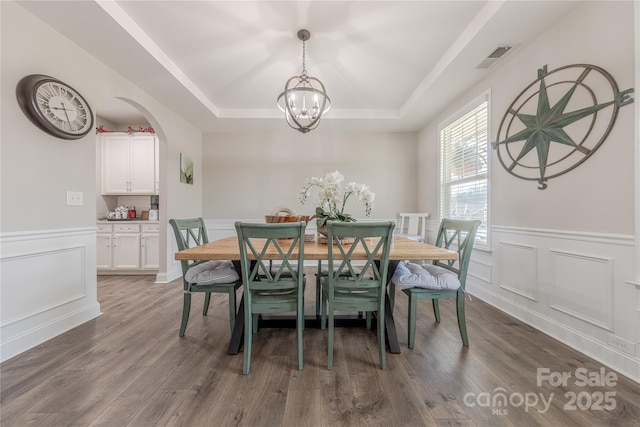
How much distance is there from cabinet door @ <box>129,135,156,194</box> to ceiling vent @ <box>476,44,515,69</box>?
4660 millimetres

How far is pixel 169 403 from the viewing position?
1343 millimetres

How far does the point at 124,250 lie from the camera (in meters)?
3.94

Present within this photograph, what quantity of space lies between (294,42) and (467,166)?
8.25ft

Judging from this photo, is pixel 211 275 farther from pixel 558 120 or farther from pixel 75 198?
pixel 558 120

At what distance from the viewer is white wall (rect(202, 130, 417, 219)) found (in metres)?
4.66

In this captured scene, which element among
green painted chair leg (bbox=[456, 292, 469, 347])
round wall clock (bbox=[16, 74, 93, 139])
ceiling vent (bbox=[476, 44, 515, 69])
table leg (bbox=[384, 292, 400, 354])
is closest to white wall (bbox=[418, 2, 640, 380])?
ceiling vent (bbox=[476, 44, 515, 69])

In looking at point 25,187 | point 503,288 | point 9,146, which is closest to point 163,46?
point 9,146

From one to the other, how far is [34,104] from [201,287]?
71.6 inches

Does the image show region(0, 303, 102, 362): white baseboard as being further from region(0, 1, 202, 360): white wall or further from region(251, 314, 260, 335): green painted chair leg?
region(251, 314, 260, 335): green painted chair leg

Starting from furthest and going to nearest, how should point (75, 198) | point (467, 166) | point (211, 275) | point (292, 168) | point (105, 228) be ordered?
point (292, 168) → point (105, 228) → point (467, 166) → point (75, 198) → point (211, 275)

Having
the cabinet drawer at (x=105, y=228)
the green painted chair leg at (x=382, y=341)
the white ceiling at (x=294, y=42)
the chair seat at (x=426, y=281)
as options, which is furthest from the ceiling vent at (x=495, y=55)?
the cabinet drawer at (x=105, y=228)

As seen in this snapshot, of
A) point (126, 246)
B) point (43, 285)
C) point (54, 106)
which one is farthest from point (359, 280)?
point (126, 246)

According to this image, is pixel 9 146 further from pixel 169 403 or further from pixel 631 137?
pixel 631 137

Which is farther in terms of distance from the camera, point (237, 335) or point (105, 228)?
point (105, 228)
